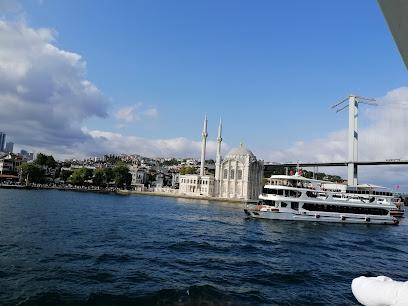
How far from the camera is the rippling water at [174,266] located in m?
7.25

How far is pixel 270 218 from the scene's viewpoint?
1045 inches

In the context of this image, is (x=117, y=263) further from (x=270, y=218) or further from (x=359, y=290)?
(x=270, y=218)

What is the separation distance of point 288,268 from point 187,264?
3.99m

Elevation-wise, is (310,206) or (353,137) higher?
(353,137)

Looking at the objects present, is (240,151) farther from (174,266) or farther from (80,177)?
(174,266)

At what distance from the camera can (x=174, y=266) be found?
9875 mm

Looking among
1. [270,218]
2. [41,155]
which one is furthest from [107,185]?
[270,218]

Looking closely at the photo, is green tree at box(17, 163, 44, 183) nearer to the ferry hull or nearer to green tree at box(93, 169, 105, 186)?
green tree at box(93, 169, 105, 186)

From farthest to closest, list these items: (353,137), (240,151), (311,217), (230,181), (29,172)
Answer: (240,151)
(230,181)
(29,172)
(353,137)
(311,217)

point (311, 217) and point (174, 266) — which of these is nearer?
point (174, 266)

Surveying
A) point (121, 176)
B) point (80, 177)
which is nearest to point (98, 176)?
point (80, 177)

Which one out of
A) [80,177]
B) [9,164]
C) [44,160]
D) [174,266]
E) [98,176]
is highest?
[44,160]

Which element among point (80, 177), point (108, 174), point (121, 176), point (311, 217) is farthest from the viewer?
point (108, 174)

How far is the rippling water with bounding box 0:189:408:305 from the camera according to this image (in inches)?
285
